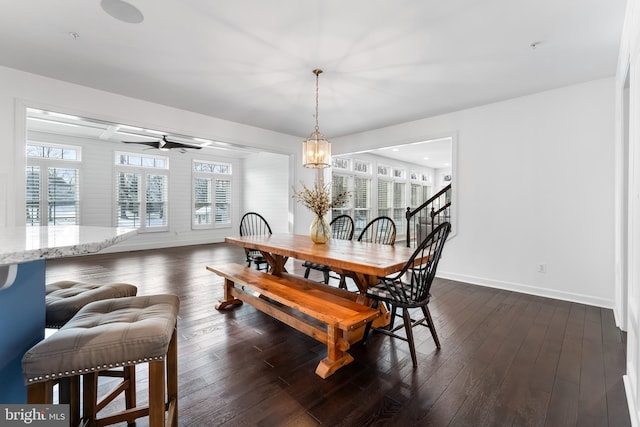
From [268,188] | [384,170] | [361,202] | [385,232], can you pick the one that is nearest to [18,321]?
[385,232]

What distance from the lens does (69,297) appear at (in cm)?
145

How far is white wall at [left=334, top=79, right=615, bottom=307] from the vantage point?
11.1 ft

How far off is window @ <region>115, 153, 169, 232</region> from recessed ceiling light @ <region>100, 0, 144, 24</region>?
226 inches

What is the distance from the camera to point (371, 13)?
2.25 metres

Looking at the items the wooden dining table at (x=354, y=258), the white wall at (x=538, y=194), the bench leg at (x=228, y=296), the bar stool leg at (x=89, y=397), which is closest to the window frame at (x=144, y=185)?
the bench leg at (x=228, y=296)

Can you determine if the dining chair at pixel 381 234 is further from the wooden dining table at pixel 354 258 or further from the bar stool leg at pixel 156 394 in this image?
the bar stool leg at pixel 156 394

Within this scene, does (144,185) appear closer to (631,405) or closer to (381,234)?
(381,234)

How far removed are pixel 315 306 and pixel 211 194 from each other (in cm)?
747

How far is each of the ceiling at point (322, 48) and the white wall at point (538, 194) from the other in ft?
1.12

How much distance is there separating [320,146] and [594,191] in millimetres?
3303

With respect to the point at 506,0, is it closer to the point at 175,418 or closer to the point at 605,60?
the point at 605,60

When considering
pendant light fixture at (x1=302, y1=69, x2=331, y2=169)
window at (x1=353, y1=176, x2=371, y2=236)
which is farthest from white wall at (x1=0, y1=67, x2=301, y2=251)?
window at (x1=353, y1=176, x2=371, y2=236)

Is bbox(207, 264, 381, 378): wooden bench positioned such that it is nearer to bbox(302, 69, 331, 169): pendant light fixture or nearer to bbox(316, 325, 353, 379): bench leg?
bbox(316, 325, 353, 379): bench leg

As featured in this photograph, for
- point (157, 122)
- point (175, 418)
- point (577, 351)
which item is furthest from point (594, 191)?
point (157, 122)
